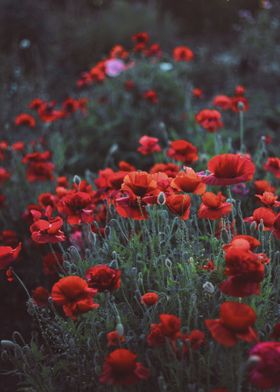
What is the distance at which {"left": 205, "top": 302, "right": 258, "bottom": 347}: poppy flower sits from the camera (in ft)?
4.37

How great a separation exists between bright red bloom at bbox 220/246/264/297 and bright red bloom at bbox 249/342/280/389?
15cm

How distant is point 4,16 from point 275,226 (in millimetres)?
6813

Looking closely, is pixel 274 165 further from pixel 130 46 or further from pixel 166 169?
pixel 130 46

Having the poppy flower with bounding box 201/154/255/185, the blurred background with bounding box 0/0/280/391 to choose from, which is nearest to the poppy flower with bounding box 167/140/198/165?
the poppy flower with bounding box 201/154/255/185

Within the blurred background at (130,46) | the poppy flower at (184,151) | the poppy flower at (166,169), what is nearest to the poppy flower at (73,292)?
the poppy flower at (166,169)

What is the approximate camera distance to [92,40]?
7.64 m

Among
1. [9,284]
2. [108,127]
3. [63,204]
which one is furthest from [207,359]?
[108,127]

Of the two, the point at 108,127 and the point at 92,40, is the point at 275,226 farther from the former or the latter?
the point at 92,40

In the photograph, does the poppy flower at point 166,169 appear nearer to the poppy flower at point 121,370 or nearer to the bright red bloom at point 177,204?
the bright red bloom at point 177,204

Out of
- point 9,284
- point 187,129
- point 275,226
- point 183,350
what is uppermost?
point 275,226

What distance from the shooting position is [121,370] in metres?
1.38

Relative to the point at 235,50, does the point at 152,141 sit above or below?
above

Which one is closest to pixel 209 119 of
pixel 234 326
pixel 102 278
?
pixel 102 278

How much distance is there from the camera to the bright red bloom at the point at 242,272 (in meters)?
1.38
